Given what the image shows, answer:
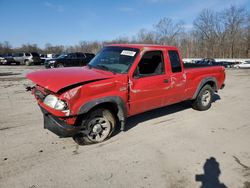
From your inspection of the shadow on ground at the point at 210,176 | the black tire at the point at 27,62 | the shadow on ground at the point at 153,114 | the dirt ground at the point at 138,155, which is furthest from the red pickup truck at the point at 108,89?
the black tire at the point at 27,62

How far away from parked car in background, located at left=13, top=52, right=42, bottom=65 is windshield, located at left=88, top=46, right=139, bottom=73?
1116 inches

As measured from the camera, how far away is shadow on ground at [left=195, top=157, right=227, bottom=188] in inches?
124

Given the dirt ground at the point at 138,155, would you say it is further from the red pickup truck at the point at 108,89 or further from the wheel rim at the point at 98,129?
the red pickup truck at the point at 108,89

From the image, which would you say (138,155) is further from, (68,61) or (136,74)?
(68,61)

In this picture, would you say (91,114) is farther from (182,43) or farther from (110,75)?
(182,43)

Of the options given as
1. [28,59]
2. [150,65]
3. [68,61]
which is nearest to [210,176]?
[150,65]

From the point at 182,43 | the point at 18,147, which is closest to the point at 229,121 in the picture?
the point at 18,147

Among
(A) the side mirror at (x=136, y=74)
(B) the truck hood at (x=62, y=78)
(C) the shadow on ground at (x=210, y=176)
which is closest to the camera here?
(C) the shadow on ground at (x=210, y=176)

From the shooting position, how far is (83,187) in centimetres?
309

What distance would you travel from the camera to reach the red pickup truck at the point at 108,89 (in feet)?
12.8

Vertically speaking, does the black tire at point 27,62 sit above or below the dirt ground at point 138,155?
above

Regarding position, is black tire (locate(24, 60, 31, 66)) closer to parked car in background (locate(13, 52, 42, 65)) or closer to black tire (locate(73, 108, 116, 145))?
parked car in background (locate(13, 52, 42, 65))

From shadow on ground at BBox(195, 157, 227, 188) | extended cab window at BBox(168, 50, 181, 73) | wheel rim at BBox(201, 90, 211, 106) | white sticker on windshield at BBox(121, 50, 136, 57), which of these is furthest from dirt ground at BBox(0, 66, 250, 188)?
white sticker on windshield at BBox(121, 50, 136, 57)

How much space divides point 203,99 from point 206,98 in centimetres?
16
